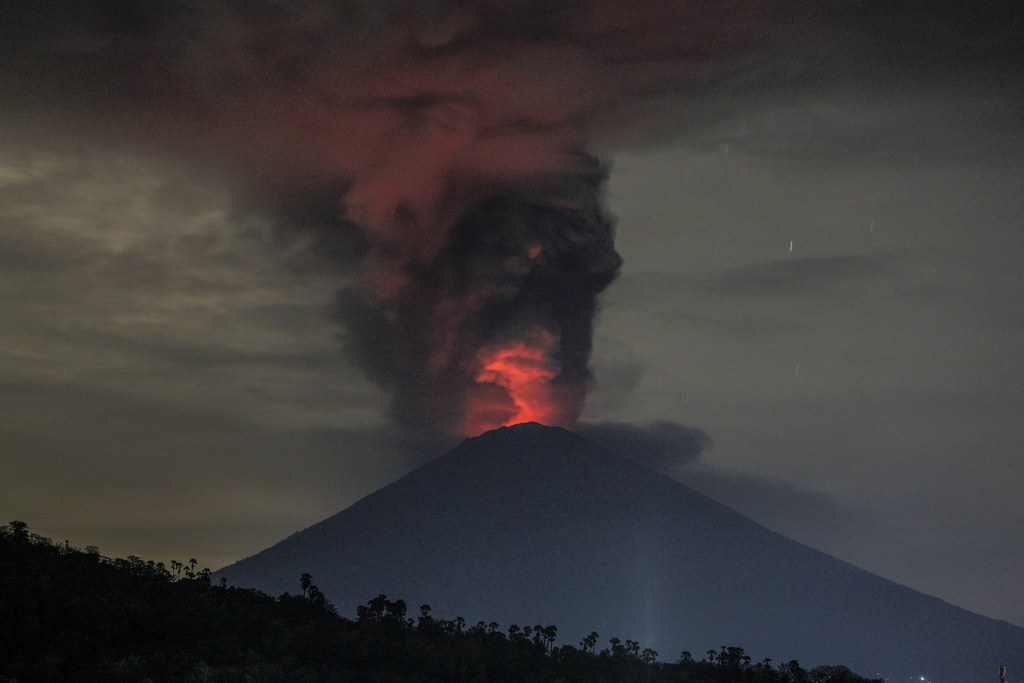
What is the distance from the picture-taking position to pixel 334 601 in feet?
603

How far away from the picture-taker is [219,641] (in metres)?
64.6

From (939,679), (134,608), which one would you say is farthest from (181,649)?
(939,679)

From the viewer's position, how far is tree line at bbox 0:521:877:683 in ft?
180

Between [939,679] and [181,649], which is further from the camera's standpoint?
[939,679]

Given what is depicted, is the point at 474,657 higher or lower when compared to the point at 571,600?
lower

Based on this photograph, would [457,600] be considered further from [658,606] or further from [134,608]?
[134,608]

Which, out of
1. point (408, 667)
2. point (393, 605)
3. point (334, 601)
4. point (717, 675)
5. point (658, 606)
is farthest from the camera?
→ point (658, 606)

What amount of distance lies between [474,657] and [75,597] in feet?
83.1

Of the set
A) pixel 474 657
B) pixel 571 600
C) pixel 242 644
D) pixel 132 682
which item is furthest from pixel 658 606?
pixel 132 682

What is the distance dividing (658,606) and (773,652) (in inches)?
739

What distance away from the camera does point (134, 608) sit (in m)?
63.9

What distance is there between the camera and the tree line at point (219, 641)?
180 ft

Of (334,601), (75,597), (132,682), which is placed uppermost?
(334,601)

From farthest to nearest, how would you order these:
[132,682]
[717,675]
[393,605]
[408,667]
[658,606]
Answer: [658,606]
[393,605]
[717,675]
[408,667]
[132,682]
